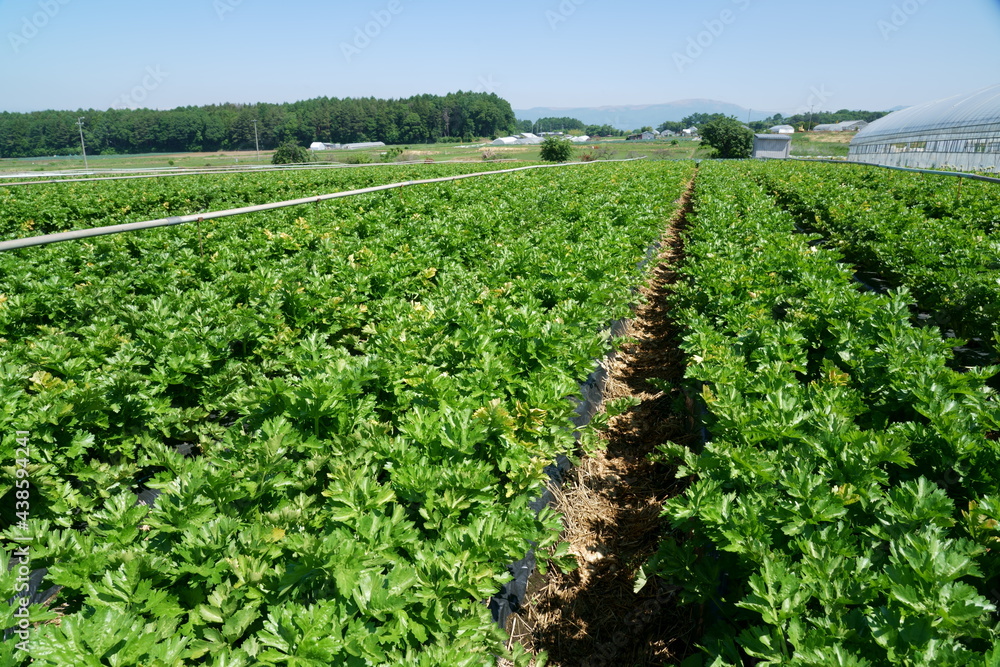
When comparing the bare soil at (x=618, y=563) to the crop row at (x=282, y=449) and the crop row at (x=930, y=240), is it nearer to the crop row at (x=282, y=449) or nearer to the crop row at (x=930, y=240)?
the crop row at (x=282, y=449)

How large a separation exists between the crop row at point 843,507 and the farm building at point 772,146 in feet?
243

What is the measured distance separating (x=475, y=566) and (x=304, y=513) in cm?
93

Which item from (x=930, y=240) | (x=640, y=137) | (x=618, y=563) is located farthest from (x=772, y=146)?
(x=640, y=137)

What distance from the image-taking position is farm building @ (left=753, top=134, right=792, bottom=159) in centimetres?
6744

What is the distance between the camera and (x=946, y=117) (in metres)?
38.7

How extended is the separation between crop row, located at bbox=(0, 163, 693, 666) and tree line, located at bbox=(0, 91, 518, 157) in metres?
84.6

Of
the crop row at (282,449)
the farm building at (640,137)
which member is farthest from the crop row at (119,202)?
the farm building at (640,137)

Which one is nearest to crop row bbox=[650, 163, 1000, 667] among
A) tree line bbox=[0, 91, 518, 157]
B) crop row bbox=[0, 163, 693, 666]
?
crop row bbox=[0, 163, 693, 666]

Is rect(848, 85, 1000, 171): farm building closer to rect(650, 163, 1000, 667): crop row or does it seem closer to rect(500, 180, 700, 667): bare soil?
rect(650, 163, 1000, 667): crop row

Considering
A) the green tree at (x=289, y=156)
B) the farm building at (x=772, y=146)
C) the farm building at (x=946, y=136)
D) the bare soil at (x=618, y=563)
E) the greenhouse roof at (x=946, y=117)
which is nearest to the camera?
the bare soil at (x=618, y=563)

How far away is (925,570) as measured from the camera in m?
2.00

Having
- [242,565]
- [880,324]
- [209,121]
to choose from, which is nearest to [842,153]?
[880,324]

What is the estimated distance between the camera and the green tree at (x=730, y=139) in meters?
68.8

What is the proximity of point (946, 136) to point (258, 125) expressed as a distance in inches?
3922
